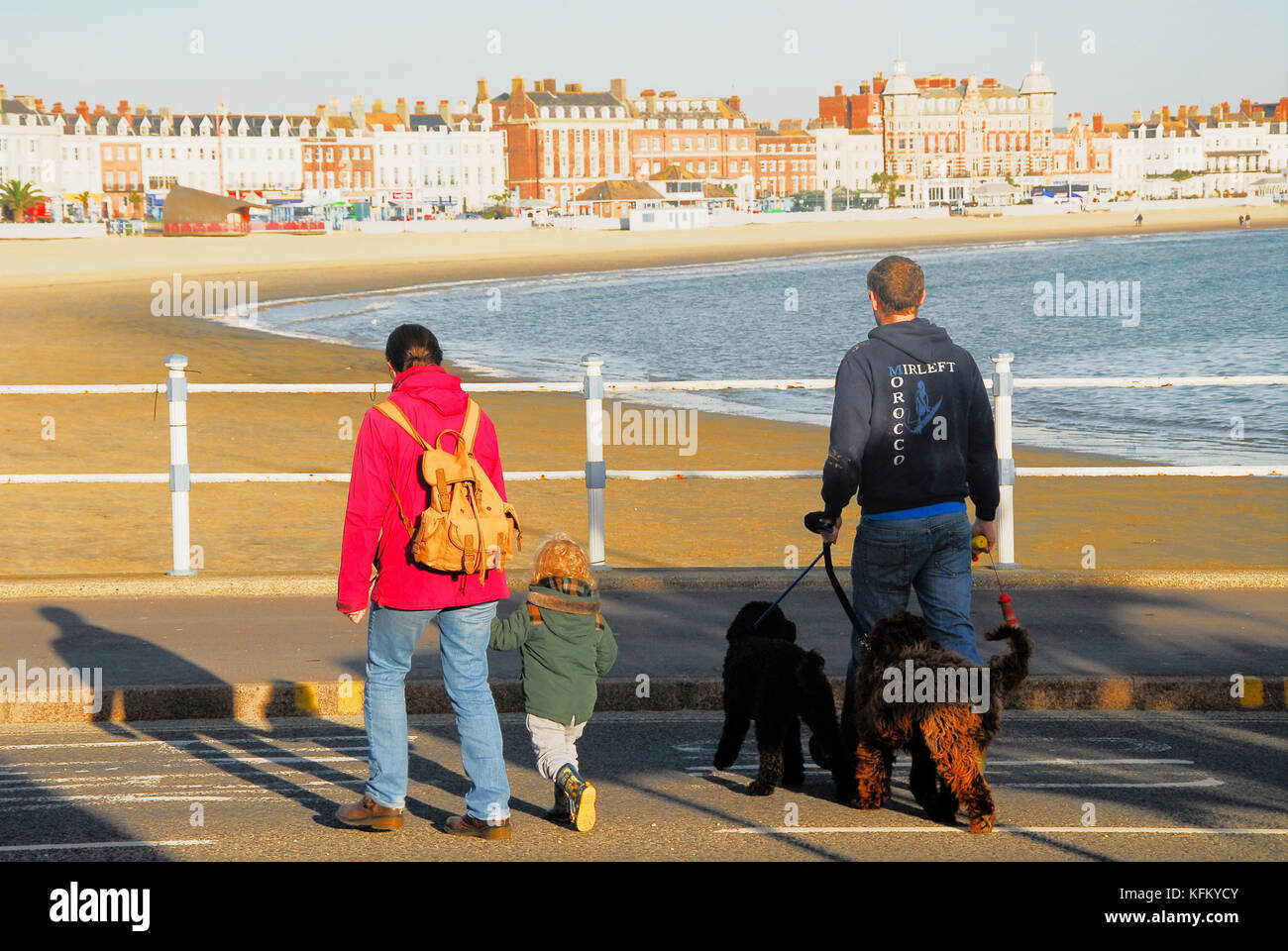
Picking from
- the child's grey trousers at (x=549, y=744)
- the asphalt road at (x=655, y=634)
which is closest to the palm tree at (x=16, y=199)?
the asphalt road at (x=655, y=634)

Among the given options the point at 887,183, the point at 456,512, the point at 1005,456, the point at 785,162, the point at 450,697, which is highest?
the point at 785,162

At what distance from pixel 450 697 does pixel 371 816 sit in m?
0.54

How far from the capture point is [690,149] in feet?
560

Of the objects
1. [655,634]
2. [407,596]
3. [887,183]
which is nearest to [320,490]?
[655,634]

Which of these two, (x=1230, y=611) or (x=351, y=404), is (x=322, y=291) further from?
(x=1230, y=611)

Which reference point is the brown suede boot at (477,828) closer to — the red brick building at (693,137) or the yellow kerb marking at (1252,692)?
the yellow kerb marking at (1252,692)

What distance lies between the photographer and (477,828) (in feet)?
17.7

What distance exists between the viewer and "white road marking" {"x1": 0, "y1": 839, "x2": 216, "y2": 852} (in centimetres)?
521

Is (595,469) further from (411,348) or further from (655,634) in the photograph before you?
(411,348)

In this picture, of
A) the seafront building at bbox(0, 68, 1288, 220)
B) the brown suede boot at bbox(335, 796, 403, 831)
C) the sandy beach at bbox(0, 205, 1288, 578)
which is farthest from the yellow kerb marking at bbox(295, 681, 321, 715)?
the seafront building at bbox(0, 68, 1288, 220)

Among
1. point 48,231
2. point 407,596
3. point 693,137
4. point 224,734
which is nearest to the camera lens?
point 407,596

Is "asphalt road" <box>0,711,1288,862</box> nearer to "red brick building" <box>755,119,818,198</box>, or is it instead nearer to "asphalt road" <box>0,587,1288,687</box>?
"asphalt road" <box>0,587,1288,687</box>

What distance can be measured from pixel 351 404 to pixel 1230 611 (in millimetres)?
15658

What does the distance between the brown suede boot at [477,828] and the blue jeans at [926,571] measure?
1448mm
